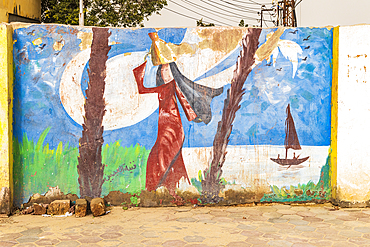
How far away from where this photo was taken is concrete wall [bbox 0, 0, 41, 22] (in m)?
7.83

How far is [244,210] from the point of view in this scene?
4527mm

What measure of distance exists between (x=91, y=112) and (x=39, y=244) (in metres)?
1.71

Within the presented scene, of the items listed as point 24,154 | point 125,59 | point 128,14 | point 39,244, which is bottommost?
point 39,244

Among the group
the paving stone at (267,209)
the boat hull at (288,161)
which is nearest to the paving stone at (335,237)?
the paving stone at (267,209)

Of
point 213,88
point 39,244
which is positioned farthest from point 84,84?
point 39,244

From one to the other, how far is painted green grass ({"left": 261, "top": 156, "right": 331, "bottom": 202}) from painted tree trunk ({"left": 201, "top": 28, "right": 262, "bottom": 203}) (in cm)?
69

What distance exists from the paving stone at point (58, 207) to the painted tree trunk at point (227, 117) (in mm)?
1694

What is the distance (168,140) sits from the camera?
4633 millimetres

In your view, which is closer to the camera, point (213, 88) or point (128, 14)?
point (213, 88)

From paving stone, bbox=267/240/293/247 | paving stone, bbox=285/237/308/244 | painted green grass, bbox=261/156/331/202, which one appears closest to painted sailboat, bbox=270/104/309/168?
painted green grass, bbox=261/156/331/202

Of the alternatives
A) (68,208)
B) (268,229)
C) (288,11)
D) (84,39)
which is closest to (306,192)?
(268,229)

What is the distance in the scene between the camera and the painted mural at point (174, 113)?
4.50 m

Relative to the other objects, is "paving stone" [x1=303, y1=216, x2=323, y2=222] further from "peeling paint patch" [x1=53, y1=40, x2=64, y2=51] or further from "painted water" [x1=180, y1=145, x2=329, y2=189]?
"peeling paint patch" [x1=53, y1=40, x2=64, y2=51]

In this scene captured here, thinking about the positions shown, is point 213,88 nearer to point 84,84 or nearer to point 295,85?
point 295,85
